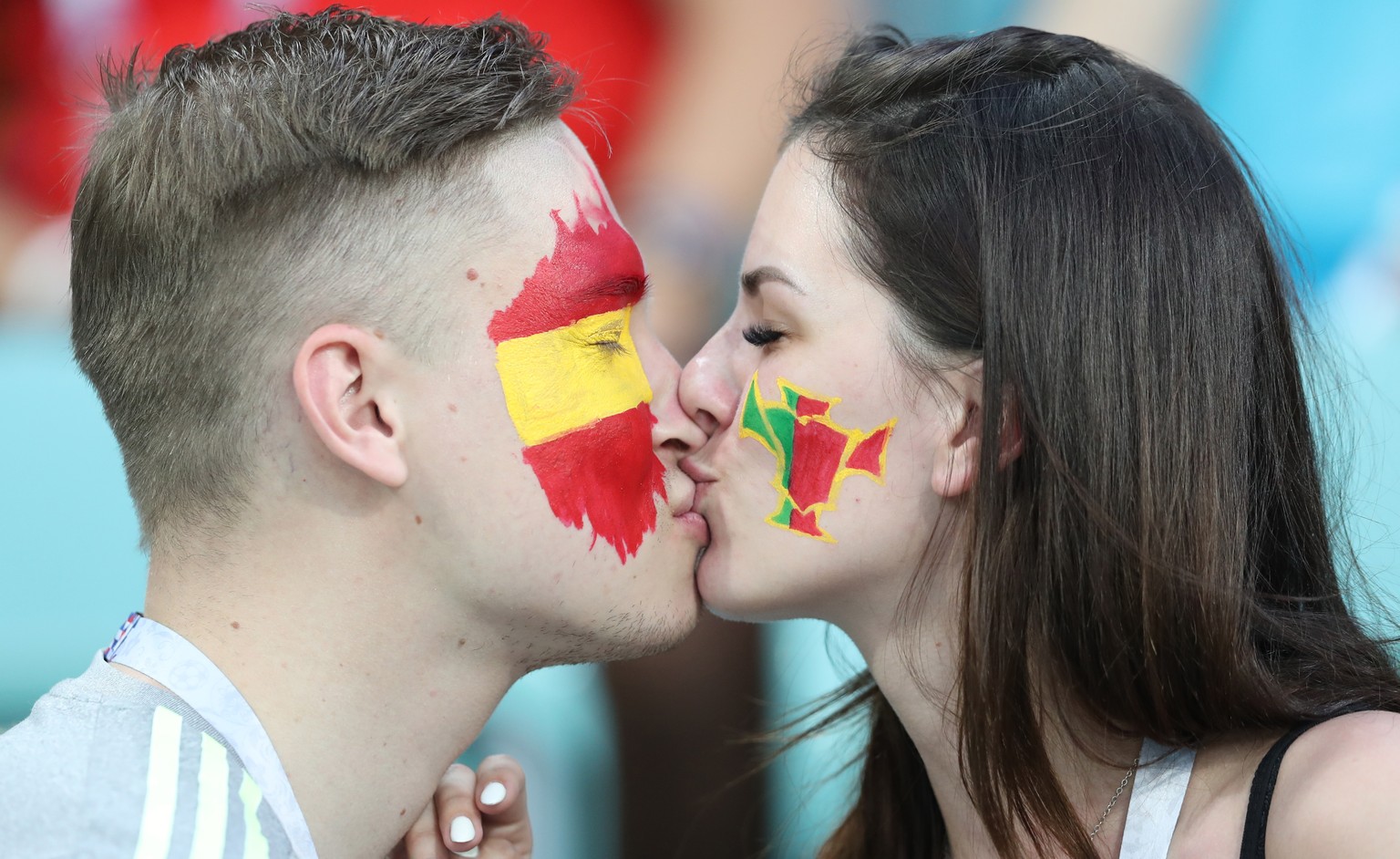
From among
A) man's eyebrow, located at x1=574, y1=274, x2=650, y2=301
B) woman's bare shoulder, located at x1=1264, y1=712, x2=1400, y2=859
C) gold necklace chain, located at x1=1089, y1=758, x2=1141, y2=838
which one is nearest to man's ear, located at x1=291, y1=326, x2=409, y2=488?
man's eyebrow, located at x1=574, y1=274, x2=650, y2=301

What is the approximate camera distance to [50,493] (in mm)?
3270

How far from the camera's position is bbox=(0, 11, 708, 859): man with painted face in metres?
1.82

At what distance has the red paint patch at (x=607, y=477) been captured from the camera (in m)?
1.98

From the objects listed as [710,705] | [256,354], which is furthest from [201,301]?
[710,705]

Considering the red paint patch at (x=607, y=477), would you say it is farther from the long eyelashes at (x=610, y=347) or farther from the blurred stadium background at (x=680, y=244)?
the blurred stadium background at (x=680, y=244)

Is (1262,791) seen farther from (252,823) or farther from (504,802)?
(252,823)

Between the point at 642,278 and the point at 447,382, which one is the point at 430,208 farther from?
the point at 642,278

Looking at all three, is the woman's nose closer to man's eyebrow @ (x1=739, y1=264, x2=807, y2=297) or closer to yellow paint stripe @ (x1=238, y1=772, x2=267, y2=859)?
man's eyebrow @ (x1=739, y1=264, x2=807, y2=297)

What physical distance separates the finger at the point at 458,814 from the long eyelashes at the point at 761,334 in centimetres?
104

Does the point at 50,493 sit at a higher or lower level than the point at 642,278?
lower

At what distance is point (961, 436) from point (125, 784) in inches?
57.7

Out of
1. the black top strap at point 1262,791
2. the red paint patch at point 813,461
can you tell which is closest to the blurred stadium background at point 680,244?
the red paint patch at point 813,461

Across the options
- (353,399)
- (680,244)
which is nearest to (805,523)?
(353,399)

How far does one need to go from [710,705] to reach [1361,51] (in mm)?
2827
